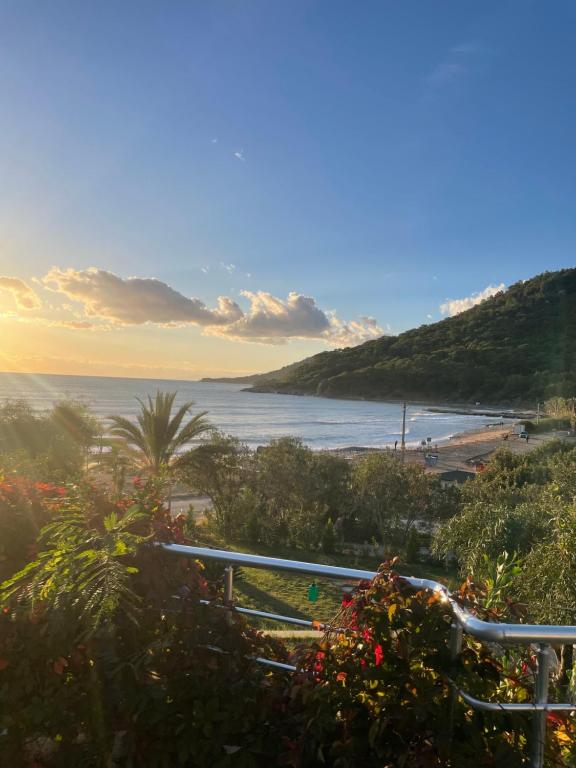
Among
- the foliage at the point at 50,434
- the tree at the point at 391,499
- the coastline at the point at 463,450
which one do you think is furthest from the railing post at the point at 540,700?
the coastline at the point at 463,450

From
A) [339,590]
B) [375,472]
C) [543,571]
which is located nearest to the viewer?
[543,571]

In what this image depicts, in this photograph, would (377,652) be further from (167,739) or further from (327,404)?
(327,404)

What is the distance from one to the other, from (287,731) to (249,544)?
15573 millimetres

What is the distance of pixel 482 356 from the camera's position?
368 feet

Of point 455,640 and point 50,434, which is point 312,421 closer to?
point 50,434

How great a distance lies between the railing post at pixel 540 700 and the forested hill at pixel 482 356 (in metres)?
101

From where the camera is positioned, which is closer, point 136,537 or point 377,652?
point 377,652

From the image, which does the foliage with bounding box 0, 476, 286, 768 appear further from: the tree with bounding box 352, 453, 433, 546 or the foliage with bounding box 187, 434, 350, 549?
the tree with bounding box 352, 453, 433, 546

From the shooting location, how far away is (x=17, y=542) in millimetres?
2105

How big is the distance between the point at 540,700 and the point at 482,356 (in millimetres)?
118108

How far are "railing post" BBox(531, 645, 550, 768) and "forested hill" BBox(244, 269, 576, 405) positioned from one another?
100833 millimetres

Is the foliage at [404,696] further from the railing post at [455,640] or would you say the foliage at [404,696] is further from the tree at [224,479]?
the tree at [224,479]

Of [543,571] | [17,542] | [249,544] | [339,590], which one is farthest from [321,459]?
[17,542]

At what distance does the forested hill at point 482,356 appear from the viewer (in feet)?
346
